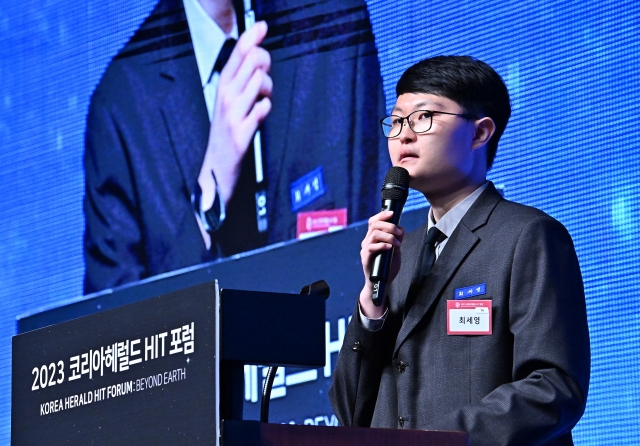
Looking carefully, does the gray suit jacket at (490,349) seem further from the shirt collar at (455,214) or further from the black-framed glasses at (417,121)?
the black-framed glasses at (417,121)

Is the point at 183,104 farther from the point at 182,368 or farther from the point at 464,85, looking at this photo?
the point at 182,368

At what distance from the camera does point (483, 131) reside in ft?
6.60

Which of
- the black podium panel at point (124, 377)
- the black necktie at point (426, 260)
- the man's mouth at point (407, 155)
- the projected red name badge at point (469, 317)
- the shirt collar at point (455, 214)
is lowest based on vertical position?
the black podium panel at point (124, 377)

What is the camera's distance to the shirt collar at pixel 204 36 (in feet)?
12.3

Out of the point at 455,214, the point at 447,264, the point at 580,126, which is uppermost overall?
the point at 580,126

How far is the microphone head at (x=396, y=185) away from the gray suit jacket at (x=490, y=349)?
0.14m

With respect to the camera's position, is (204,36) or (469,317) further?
(204,36)

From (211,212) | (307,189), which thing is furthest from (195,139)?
(307,189)

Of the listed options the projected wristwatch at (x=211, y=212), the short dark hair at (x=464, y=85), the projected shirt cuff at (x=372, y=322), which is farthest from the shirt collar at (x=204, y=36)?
the projected shirt cuff at (x=372, y=322)

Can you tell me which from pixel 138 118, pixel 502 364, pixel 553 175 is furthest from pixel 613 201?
pixel 138 118

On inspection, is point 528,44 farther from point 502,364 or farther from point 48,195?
point 48,195

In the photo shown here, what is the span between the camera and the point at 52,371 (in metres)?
1.62

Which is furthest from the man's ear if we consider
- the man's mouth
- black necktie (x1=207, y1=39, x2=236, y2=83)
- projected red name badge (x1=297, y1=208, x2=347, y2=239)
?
black necktie (x1=207, y1=39, x2=236, y2=83)

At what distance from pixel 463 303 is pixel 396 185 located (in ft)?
0.81
